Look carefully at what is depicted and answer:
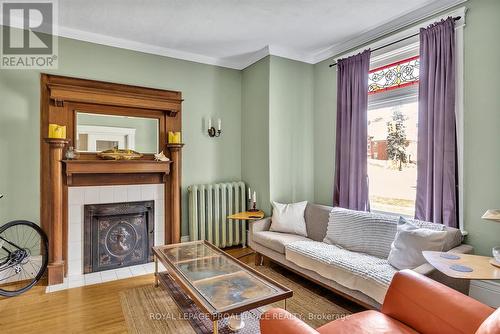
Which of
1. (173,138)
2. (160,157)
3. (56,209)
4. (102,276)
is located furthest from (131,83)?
(102,276)

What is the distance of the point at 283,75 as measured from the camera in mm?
3803

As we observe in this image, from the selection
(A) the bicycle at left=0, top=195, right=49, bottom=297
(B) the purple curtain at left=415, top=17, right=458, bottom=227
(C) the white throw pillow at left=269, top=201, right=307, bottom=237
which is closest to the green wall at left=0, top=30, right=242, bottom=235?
(A) the bicycle at left=0, top=195, right=49, bottom=297

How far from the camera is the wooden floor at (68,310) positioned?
6.99ft

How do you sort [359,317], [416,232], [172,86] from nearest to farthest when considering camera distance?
[359,317] → [416,232] → [172,86]

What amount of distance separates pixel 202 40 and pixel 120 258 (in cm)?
280

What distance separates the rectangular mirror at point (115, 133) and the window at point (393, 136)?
8.90ft

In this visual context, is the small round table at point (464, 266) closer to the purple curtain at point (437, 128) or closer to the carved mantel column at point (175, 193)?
the purple curtain at point (437, 128)

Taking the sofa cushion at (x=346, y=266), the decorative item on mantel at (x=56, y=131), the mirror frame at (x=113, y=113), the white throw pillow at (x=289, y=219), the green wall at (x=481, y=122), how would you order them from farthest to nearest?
the white throw pillow at (x=289, y=219) → the mirror frame at (x=113, y=113) → the decorative item on mantel at (x=56, y=131) → the green wall at (x=481, y=122) → the sofa cushion at (x=346, y=266)

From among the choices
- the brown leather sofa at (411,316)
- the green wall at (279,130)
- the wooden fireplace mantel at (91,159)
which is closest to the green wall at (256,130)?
the green wall at (279,130)

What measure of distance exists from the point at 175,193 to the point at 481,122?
321 centimetres

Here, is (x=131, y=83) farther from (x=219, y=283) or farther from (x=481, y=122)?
(x=481, y=122)

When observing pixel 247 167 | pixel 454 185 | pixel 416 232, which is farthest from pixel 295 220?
pixel 454 185

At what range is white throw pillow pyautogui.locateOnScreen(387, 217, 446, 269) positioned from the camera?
2.15 m

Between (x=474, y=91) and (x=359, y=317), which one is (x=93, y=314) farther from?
(x=474, y=91)
